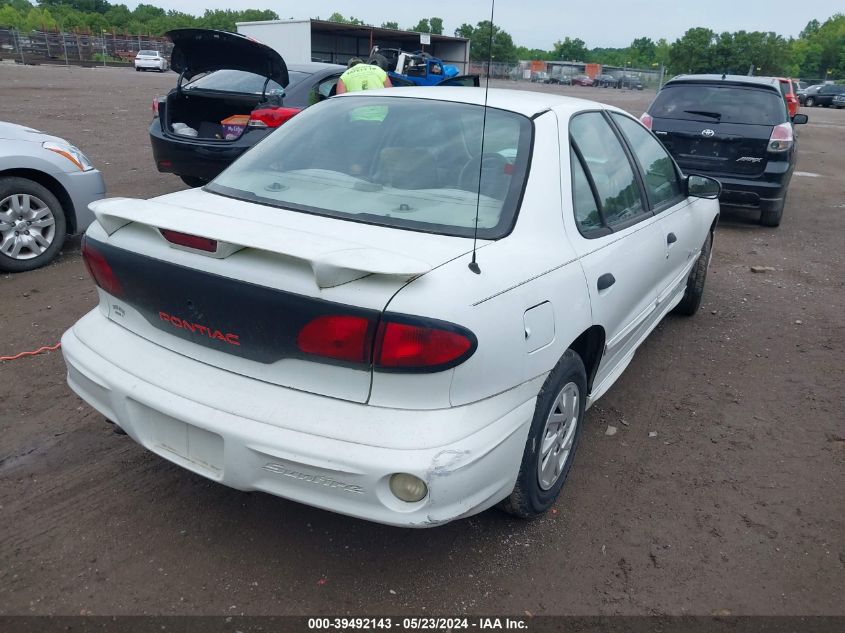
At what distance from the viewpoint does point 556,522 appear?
2.91 metres

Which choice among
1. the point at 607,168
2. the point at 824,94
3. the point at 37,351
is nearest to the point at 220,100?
the point at 37,351

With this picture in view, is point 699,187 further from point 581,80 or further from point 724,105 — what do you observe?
point 581,80

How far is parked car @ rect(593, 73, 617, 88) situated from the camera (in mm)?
57062

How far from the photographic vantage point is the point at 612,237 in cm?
312

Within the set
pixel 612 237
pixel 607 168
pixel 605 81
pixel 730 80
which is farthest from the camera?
pixel 605 81

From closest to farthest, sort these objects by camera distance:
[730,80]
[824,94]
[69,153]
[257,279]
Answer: [257,279] → [69,153] → [730,80] → [824,94]

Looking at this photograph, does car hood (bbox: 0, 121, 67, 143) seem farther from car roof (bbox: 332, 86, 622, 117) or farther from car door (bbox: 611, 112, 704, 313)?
car door (bbox: 611, 112, 704, 313)

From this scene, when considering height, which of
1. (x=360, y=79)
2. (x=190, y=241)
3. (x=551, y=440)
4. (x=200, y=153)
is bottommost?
(x=551, y=440)

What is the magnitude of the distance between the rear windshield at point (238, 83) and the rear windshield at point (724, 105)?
4.29 metres

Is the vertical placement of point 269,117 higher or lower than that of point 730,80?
lower

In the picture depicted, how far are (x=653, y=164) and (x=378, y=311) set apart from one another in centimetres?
261

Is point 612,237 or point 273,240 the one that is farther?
point 612,237

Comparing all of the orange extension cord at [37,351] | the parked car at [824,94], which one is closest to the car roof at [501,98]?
the orange extension cord at [37,351]

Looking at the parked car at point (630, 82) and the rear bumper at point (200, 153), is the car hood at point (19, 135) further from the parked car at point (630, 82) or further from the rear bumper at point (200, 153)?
the parked car at point (630, 82)
